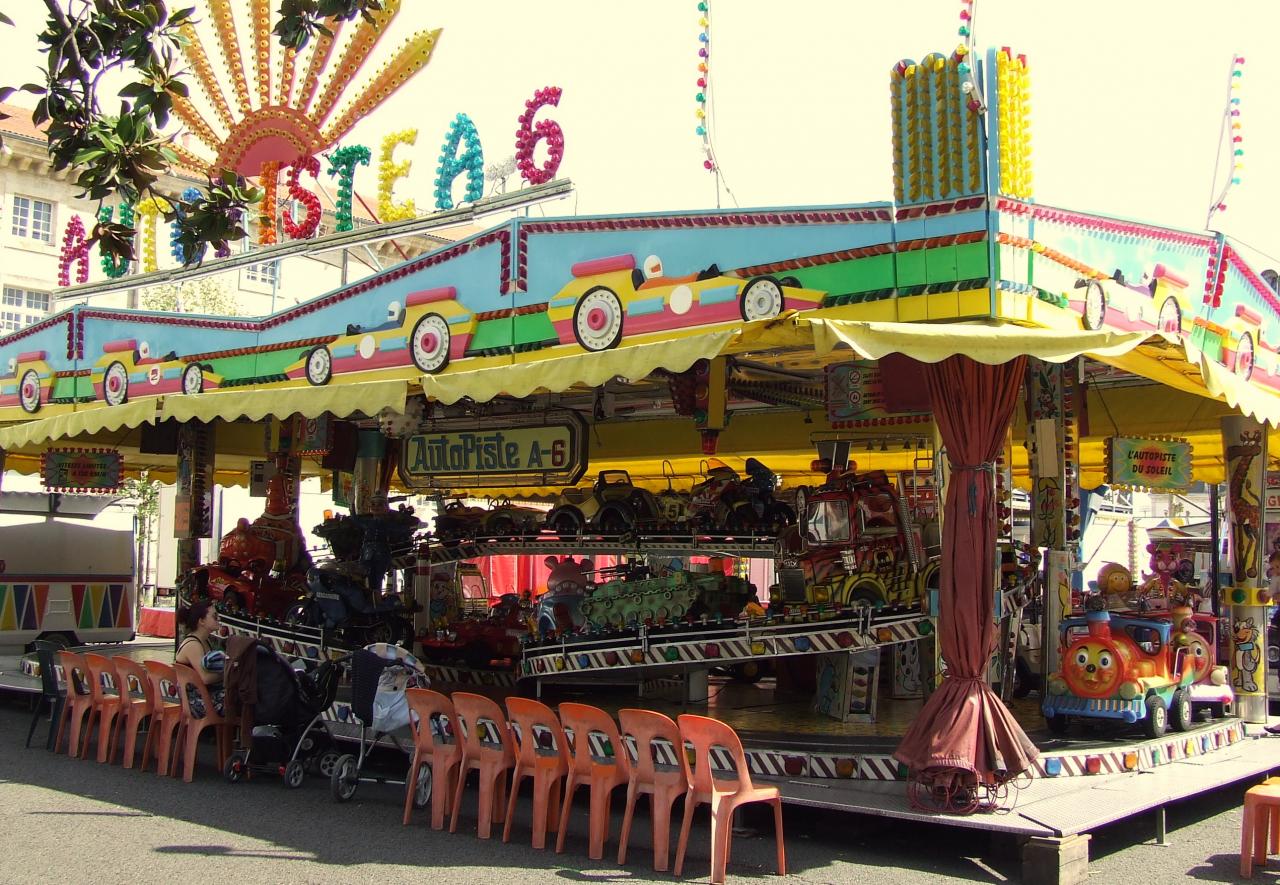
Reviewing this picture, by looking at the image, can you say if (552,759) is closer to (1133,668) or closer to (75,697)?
(1133,668)

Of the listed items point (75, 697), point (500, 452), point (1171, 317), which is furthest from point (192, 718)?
point (1171, 317)

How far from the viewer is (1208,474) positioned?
1683cm

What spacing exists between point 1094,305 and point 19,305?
34.5m

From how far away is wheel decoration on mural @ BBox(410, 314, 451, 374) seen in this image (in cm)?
1171

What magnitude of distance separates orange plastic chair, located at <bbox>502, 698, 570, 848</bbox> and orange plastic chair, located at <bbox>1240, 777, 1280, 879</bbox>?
159 inches

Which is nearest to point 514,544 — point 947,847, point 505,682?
point 505,682

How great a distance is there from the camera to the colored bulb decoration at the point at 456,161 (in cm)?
1245

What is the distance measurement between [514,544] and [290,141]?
213 inches

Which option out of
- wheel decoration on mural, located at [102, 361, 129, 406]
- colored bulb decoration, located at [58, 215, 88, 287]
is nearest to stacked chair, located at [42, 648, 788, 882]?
wheel decoration on mural, located at [102, 361, 129, 406]

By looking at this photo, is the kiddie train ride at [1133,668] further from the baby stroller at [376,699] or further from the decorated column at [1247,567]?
the baby stroller at [376,699]

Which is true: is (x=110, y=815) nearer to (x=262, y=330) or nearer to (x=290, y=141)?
(x=262, y=330)

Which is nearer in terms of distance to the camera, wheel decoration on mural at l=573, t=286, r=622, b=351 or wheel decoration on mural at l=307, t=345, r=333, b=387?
wheel decoration on mural at l=573, t=286, r=622, b=351

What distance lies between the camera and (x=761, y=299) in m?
9.36

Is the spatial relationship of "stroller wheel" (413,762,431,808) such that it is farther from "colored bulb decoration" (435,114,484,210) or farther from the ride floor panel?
"colored bulb decoration" (435,114,484,210)
